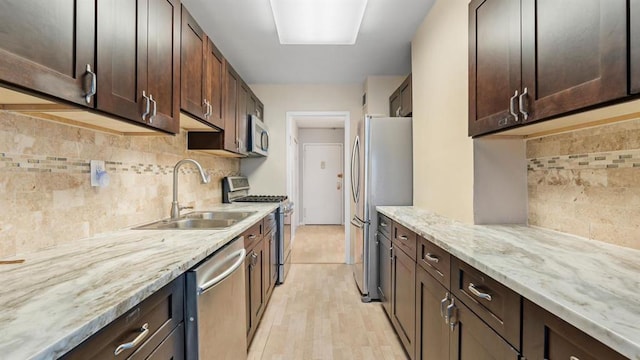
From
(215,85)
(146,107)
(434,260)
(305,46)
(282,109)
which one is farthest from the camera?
(282,109)

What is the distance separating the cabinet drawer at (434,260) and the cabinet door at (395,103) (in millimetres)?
2001

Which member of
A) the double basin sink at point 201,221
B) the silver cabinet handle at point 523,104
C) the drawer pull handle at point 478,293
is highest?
the silver cabinet handle at point 523,104

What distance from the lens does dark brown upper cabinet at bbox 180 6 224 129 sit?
1.71 metres

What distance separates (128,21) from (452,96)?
1814mm

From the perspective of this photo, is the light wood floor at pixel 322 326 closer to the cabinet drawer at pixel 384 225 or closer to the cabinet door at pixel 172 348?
the cabinet drawer at pixel 384 225

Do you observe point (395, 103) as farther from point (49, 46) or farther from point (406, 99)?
point (49, 46)

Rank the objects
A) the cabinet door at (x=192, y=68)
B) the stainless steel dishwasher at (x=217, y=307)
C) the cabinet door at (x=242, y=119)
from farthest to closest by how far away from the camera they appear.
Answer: the cabinet door at (x=242, y=119)
the cabinet door at (x=192, y=68)
the stainless steel dishwasher at (x=217, y=307)

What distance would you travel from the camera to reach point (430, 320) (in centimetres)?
144

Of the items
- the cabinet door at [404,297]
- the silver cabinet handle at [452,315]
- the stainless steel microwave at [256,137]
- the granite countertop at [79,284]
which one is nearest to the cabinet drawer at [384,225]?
the cabinet door at [404,297]

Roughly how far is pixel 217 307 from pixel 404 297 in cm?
121

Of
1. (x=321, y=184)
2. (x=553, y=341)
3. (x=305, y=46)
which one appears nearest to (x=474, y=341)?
(x=553, y=341)

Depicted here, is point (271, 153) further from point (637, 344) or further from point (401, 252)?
point (637, 344)

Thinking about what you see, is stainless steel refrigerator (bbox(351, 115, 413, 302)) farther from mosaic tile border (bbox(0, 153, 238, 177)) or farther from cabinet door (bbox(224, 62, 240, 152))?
mosaic tile border (bbox(0, 153, 238, 177))

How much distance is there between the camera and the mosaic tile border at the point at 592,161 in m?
1.09
